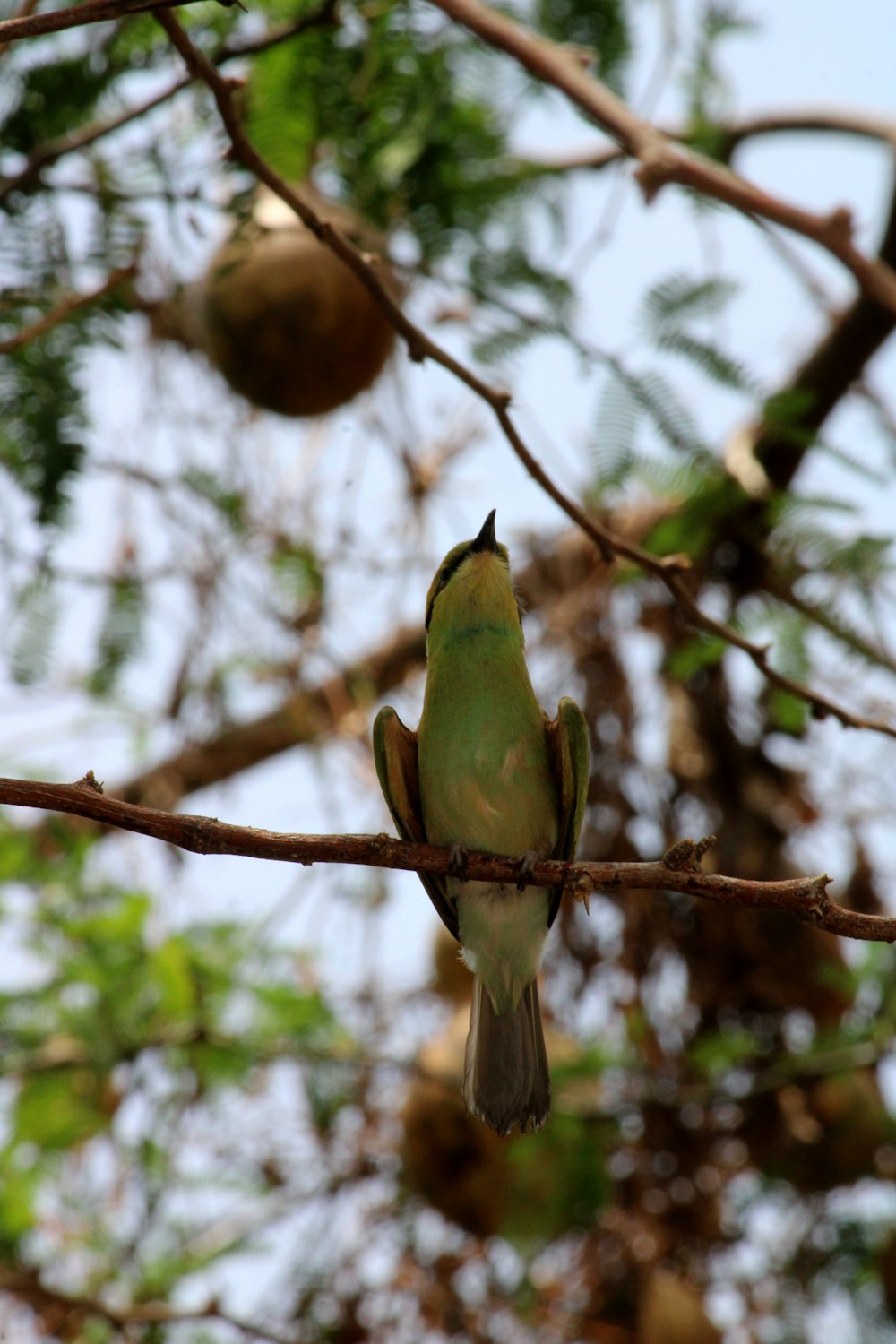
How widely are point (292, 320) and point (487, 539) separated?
832 millimetres

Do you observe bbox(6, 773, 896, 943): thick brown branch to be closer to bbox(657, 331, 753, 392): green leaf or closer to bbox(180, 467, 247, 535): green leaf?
bbox(657, 331, 753, 392): green leaf

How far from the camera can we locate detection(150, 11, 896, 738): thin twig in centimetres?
247

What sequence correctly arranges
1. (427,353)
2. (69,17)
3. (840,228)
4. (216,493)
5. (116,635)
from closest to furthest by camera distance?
(69,17)
(427,353)
(840,228)
(116,635)
(216,493)

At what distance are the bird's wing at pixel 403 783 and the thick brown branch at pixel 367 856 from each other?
114 cm

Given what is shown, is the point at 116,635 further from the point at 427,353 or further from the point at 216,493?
the point at 427,353

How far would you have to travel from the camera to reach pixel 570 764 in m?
3.41

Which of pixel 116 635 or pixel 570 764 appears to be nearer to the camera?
pixel 570 764

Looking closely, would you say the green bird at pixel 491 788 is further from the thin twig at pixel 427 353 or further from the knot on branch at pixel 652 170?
the knot on branch at pixel 652 170

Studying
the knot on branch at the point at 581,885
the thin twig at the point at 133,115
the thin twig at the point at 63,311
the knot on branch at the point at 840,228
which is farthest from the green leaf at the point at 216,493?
the knot on branch at the point at 581,885

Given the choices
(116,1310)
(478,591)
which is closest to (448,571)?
(478,591)

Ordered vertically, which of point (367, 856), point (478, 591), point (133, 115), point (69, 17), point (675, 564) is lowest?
point (478, 591)

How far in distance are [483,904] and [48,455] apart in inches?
60.9

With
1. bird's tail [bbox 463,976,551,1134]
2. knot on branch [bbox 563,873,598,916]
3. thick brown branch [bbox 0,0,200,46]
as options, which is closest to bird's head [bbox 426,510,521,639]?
bird's tail [bbox 463,976,551,1134]

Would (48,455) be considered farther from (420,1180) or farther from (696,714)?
(696,714)
